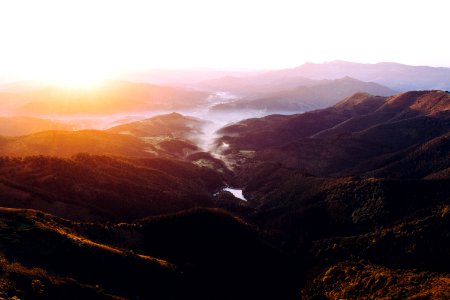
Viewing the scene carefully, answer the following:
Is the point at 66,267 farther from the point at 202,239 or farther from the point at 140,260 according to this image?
the point at 202,239

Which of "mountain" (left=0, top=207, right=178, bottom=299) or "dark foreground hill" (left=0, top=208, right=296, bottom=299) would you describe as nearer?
"mountain" (left=0, top=207, right=178, bottom=299)

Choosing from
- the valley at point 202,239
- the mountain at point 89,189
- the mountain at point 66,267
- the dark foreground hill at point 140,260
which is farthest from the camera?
the mountain at point 89,189

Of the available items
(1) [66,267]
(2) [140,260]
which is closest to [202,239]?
(2) [140,260]

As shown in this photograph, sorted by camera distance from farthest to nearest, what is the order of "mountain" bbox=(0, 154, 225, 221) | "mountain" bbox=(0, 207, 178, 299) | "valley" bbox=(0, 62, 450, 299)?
1. "mountain" bbox=(0, 154, 225, 221)
2. "valley" bbox=(0, 62, 450, 299)
3. "mountain" bbox=(0, 207, 178, 299)

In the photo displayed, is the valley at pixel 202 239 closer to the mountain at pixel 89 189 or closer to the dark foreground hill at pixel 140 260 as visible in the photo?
the dark foreground hill at pixel 140 260

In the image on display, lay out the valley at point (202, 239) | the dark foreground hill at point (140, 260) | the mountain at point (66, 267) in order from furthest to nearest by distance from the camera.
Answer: the valley at point (202, 239), the dark foreground hill at point (140, 260), the mountain at point (66, 267)

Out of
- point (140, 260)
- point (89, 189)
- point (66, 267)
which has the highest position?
point (66, 267)

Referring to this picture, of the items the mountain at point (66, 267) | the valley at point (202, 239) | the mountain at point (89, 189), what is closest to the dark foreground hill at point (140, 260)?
the mountain at point (66, 267)

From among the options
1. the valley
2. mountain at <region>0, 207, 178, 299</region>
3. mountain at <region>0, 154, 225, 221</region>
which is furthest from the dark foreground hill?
mountain at <region>0, 154, 225, 221</region>

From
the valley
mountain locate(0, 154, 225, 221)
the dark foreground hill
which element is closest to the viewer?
the dark foreground hill

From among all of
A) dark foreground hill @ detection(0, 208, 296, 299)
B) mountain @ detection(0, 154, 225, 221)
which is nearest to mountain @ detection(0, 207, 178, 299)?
dark foreground hill @ detection(0, 208, 296, 299)

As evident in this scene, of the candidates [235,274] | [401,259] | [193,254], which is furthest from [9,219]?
[401,259]

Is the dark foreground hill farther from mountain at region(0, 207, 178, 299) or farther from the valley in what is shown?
the valley
